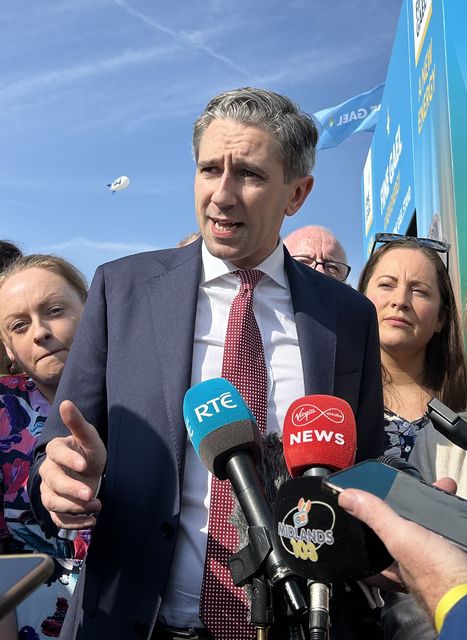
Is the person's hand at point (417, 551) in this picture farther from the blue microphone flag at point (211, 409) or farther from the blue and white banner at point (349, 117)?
the blue and white banner at point (349, 117)

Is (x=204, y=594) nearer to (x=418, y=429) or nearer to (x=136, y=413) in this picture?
(x=136, y=413)

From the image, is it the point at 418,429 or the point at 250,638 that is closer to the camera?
the point at 250,638

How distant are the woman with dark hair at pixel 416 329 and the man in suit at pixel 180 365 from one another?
0.82m

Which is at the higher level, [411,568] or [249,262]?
[249,262]

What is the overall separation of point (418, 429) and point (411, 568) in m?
1.81

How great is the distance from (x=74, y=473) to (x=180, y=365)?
475mm

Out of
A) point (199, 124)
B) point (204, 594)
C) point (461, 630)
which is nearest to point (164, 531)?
point (204, 594)

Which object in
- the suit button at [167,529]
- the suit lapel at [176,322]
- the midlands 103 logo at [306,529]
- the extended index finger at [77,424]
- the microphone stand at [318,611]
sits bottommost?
the microphone stand at [318,611]

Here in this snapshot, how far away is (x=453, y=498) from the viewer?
4.03 ft

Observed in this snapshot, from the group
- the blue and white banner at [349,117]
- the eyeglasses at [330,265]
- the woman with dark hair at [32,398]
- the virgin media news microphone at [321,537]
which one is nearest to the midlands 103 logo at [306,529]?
the virgin media news microphone at [321,537]

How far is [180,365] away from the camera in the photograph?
6.57 ft

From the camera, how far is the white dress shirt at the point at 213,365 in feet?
6.14

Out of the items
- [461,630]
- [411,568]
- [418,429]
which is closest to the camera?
[461,630]

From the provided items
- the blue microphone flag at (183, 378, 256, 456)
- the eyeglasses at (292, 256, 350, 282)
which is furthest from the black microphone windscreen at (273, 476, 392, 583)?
the eyeglasses at (292, 256, 350, 282)
